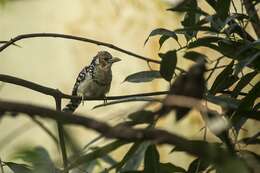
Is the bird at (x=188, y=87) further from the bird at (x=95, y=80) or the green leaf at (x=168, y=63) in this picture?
the bird at (x=95, y=80)

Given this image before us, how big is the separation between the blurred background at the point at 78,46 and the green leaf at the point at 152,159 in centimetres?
164

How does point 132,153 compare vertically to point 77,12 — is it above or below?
below

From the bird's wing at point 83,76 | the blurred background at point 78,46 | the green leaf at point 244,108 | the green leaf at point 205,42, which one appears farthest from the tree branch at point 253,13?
the blurred background at point 78,46

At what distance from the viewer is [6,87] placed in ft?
10.2

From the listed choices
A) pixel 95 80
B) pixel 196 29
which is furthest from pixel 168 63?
pixel 95 80

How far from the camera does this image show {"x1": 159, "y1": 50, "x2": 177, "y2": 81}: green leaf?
1.02 metres

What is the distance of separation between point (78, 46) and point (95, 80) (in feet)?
1.94

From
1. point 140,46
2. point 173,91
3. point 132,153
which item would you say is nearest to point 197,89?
point 173,91

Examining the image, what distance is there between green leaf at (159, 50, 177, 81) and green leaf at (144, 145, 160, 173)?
0.26m

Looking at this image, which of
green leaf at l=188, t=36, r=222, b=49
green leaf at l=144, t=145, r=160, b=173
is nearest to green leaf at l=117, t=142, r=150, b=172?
green leaf at l=144, t=145, r=160, b=173

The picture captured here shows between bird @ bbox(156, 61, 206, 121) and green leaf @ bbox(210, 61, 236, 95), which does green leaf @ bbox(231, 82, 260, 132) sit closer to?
green leaf @ bbox(210, 61, 236, 95)

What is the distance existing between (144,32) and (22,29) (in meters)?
0.57

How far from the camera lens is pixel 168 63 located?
3.44 feet

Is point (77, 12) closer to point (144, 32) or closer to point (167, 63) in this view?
point (144, 32)
